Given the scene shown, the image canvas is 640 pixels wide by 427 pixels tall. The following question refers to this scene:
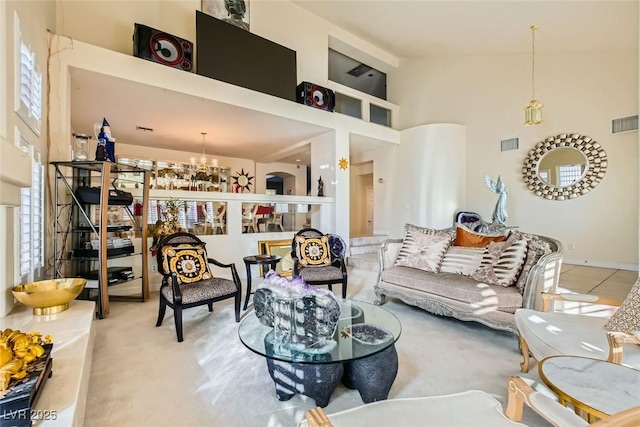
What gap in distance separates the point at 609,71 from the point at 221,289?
24.8 feet

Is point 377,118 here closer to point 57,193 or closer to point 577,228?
point 577,228

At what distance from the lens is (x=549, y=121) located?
5.96 meters

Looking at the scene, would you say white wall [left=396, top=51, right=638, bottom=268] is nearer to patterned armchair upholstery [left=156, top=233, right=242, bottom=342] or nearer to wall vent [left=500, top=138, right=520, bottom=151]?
wall vent [left=500, top=138, right=520, bottom=151]

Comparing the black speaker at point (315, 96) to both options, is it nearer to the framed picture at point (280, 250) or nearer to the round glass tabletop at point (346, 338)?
the framed picture at point (280, 250)

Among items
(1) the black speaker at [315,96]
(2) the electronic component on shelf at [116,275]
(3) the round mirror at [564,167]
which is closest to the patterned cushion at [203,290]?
(2) the electronic component on shelf at [116,275]

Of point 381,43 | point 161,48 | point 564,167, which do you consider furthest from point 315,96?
point 564,167

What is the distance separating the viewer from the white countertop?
1.16 meters

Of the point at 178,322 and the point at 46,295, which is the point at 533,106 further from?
the point at 46,295

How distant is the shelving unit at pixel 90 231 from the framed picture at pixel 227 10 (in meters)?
3.05

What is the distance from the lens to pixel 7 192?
1.35 m

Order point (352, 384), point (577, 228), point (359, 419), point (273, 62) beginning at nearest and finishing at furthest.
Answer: point (359, 419) → point (352, 384) → point (273, 62) → point (577, 228)

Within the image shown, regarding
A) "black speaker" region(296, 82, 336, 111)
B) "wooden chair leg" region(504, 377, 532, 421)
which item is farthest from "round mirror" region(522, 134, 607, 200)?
"wooden chair leg" region(504, 377, 532, 421)

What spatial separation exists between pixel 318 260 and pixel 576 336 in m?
2.72

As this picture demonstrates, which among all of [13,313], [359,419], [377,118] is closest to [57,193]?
[13,313]
